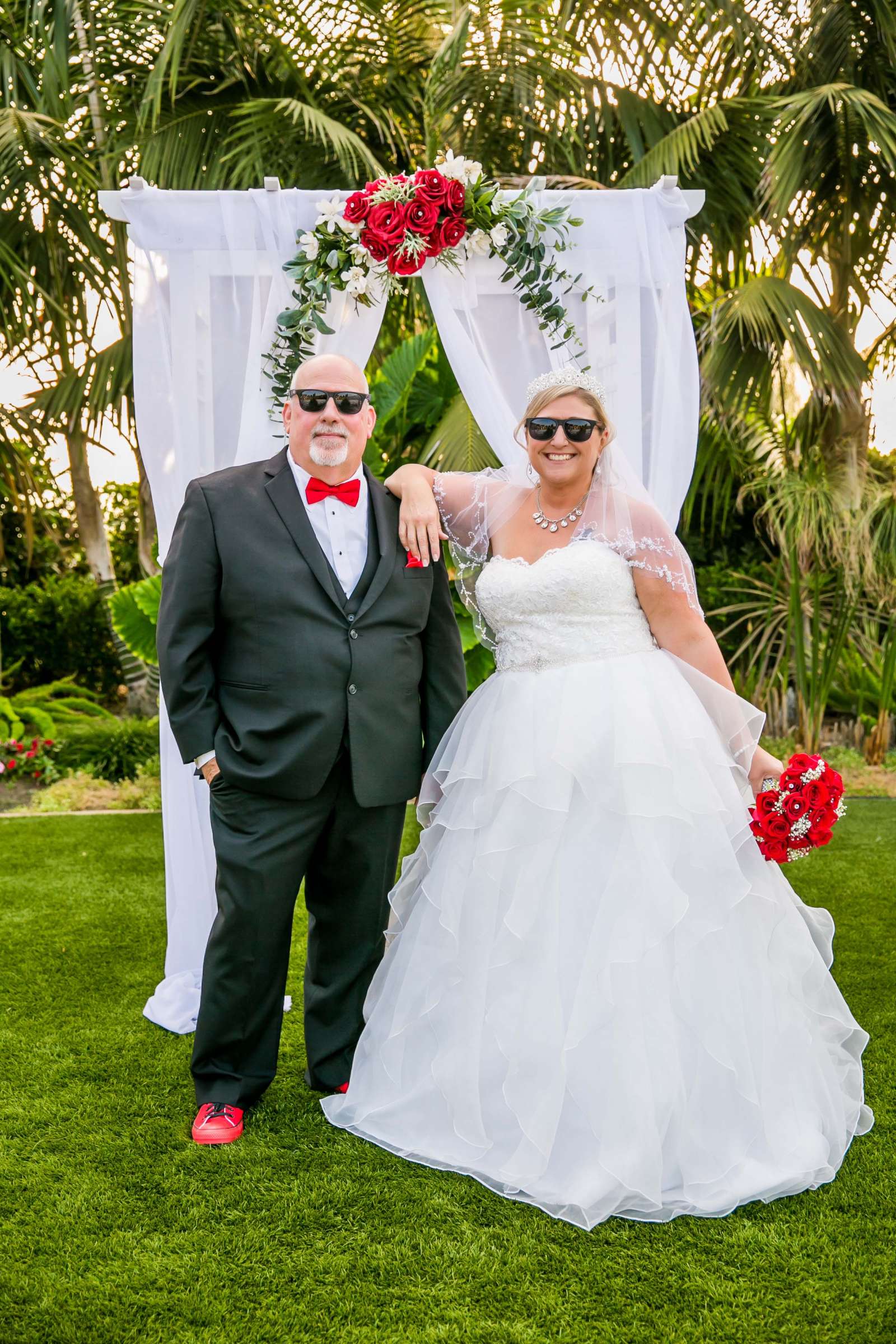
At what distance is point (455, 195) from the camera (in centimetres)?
338

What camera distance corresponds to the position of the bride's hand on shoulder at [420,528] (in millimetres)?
3062

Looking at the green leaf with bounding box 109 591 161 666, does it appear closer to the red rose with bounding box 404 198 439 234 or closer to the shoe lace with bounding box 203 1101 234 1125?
the red rose with bounding box 404 198 439 234

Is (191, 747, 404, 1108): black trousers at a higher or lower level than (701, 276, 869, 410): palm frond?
lower

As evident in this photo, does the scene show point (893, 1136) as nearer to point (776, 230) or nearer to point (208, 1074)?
point (208, 1074)

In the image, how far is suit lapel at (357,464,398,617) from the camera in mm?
3000

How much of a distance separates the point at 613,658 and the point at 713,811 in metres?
0.48

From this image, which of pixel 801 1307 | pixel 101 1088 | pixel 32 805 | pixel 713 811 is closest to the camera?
pixel 801 1307

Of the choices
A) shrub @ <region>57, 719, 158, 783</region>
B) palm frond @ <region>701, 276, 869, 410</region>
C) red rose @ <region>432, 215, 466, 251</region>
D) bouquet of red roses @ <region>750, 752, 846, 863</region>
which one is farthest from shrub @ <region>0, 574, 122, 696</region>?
bouquet of red roses @ <region>750, 752, 846, 863</region>

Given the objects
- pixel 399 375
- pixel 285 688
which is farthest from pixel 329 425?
pixel 399 375

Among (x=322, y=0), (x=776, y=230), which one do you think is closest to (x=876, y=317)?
(x=776, y=230)

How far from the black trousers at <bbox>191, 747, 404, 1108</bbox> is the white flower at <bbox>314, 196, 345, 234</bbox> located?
167 centimetres

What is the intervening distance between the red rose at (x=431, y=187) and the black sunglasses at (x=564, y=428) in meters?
0.84

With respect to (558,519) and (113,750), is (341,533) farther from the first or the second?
(113,750)

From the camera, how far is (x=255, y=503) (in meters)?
2.98
